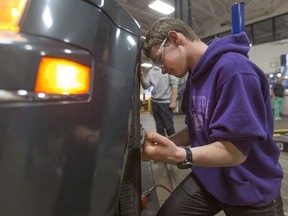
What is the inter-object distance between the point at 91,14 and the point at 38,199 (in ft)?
1.37

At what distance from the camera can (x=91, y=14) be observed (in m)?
0.54

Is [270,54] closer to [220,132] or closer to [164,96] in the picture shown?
[164,96]

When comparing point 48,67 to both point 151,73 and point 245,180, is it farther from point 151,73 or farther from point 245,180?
point 151,73

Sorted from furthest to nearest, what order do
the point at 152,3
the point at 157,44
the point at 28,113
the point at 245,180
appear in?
the point at 152,3 → the point at 157,44 → the point at 245,180 → the point at 28,113

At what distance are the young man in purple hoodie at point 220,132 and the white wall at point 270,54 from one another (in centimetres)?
988

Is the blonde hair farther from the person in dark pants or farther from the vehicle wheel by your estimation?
the person in dark pants

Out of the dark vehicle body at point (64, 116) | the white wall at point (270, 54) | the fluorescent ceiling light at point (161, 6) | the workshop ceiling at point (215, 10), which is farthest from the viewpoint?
the white wall at point (270, 54)

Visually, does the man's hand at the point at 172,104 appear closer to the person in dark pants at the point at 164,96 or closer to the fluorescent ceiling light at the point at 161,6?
the person in dark pants at the point at 164,96

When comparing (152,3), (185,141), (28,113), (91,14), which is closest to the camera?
(28,113)

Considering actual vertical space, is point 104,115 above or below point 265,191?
above

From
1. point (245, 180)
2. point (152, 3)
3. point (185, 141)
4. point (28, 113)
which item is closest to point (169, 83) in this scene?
point (185, 141)

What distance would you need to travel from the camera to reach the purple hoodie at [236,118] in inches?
30.2

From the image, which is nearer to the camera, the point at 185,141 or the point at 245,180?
the point at 245,180

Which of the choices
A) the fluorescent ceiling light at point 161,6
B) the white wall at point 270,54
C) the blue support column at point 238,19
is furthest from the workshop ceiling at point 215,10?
the blue support column at point 238,19
